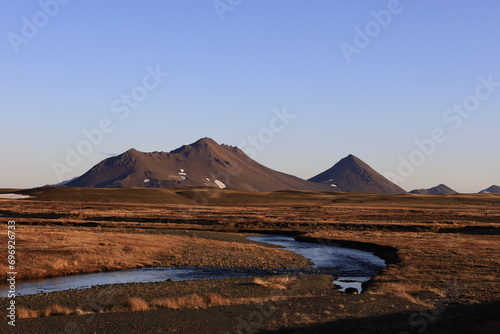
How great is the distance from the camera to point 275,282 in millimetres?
34438

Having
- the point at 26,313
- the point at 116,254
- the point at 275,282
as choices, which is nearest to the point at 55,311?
the point at 26,313

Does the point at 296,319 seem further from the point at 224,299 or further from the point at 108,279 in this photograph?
the point at 108,279

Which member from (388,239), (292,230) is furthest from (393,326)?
(292,230)

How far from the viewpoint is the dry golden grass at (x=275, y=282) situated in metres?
32.8

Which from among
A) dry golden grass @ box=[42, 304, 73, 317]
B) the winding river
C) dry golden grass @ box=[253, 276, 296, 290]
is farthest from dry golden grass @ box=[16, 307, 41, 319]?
dry golden grass @ box=[253, 276, 296, 290]

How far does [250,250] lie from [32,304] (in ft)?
93.1

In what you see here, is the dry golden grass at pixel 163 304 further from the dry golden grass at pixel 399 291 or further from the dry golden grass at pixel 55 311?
the dry golden grass at pixel 399 291

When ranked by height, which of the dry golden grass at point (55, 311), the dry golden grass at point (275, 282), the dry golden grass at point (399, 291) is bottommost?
the dry golden grass at point (55, 311)

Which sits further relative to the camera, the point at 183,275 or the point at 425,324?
the point at 183,275

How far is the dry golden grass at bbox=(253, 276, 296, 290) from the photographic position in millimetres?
32781

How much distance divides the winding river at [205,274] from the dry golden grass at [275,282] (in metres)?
3.20

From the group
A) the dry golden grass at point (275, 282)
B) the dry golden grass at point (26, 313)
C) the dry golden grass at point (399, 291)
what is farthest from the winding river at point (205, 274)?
the dry golden grass at point (26, 313)

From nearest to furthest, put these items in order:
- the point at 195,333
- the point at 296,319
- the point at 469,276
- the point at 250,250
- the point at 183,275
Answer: the point at 195,333
the point at 296,319
the point at 469,276
the point at 183,275
the point at 250,250

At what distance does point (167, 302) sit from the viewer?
26.5 metres
